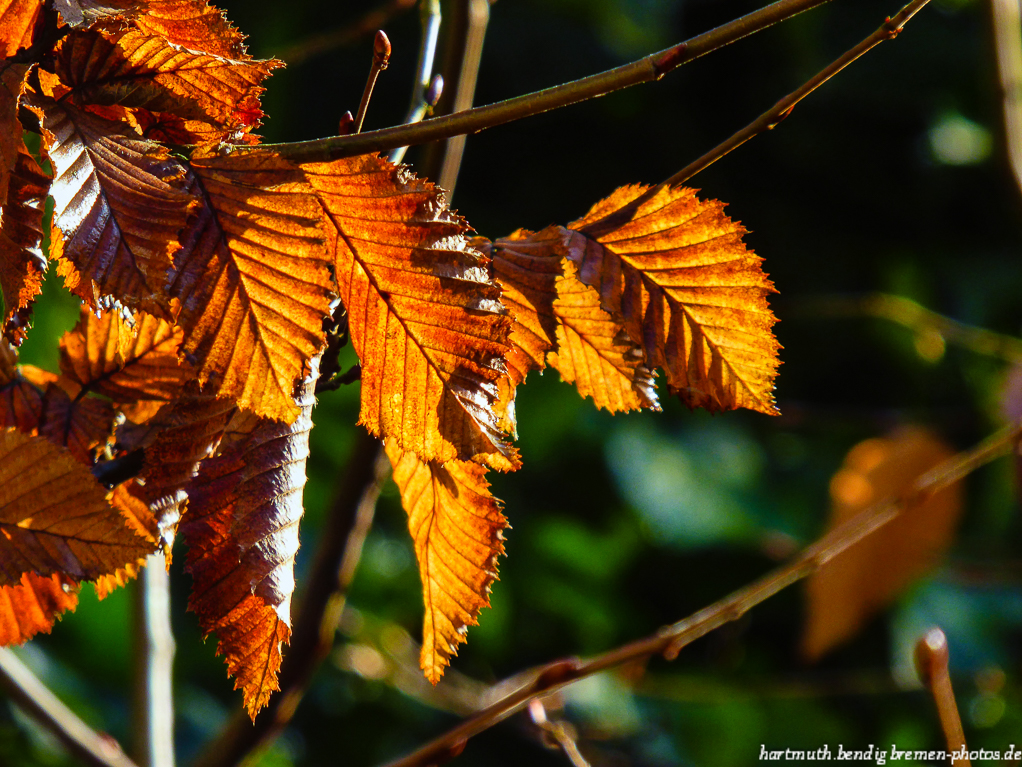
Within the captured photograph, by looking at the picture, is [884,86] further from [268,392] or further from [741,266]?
[268,392]

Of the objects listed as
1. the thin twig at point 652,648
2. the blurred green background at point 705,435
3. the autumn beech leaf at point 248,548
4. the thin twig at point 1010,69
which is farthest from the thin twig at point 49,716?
the thin twig at point 1010,69

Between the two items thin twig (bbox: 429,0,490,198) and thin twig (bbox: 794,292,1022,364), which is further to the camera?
thin twig (bbox: 794,292,1022,364)

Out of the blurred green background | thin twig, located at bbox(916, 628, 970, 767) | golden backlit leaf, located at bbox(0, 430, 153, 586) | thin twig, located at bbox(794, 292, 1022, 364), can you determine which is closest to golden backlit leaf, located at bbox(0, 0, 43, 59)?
golden backlit leaf, located at bbox(0, 430, 153, 586)

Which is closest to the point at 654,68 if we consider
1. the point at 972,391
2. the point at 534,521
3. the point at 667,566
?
the point at 534,521

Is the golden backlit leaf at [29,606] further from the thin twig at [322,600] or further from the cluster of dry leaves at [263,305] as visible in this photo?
the thin twig at [322,600]

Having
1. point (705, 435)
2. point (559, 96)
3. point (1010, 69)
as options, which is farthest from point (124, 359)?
point (705, 435)

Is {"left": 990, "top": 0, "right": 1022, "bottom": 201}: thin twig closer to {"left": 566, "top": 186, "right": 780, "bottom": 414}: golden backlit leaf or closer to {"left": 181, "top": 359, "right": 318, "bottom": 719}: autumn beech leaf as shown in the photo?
{"left": 566, "top": 186, "right": 780, "bottom": 414}: golden backlit leaf
